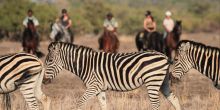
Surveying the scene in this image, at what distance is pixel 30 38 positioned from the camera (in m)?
27.3

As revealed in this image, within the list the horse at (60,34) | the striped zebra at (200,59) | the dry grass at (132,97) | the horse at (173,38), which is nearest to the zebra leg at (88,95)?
the dry grass at (132,97)

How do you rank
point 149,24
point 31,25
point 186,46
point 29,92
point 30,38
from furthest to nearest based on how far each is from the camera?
point 149,24 → point 30,38 → point 31,25 → point 186,46 → point 29,92

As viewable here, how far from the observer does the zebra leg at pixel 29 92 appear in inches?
462

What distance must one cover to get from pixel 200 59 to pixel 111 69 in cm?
155

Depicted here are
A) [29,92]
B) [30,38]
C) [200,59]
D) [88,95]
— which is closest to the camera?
[29,92]

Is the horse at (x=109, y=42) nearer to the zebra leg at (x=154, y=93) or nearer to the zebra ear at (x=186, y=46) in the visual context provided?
the zebra ear at (x=186, y=46)

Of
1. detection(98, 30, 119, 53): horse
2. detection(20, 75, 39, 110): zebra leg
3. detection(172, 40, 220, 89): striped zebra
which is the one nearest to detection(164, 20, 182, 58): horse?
detection(98, 30, 119, 53): horse

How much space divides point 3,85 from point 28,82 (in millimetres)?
416

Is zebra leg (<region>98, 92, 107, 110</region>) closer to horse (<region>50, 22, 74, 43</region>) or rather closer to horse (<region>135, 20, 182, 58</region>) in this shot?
horse (<region>135, 20, 182, 58</region>)

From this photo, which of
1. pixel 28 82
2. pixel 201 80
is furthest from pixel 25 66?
pixel 201 80

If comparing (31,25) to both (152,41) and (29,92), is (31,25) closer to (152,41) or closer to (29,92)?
(152,41)

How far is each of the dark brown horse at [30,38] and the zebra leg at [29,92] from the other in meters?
15.3

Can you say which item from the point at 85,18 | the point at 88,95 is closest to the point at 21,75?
the point at 88,95

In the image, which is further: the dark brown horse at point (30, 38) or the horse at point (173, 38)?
the horse at point (173, 38)
